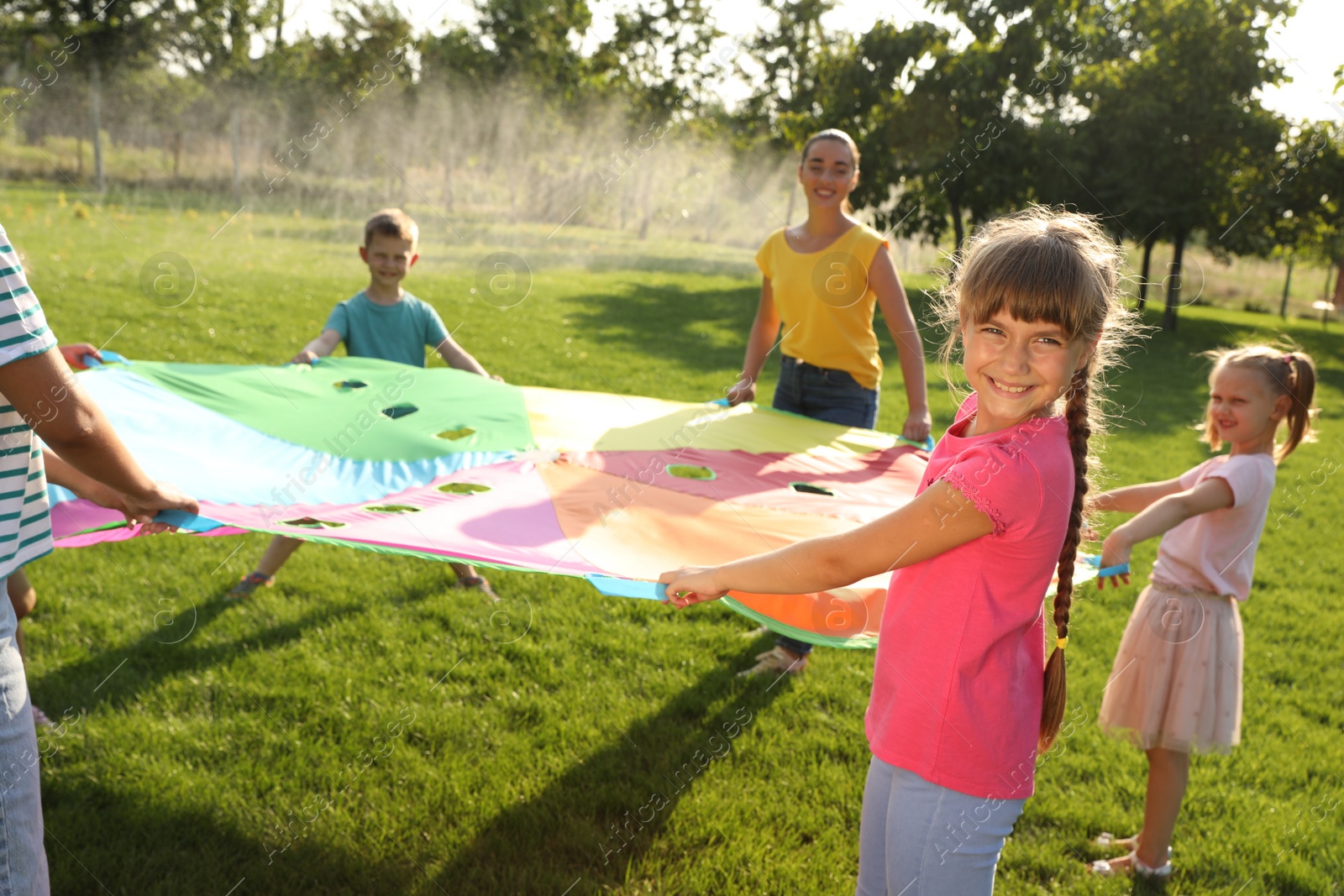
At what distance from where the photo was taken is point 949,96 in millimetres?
16594

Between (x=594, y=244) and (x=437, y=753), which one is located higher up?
(x=594, y=244)

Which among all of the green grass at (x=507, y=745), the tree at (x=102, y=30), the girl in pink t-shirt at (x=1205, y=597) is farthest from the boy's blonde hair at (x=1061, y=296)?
the tree at (x=102, y=30)

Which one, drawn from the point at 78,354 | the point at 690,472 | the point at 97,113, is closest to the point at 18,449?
the point at 690,472

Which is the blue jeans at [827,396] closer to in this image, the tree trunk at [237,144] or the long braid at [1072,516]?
the long braid at [1072,516]

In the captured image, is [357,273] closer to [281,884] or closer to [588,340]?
[588,340]

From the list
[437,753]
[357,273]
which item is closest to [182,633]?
[437,753]

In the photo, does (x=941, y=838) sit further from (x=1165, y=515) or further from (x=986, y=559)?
(x=1165, y=515)

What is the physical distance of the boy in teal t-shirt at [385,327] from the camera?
4293 mm

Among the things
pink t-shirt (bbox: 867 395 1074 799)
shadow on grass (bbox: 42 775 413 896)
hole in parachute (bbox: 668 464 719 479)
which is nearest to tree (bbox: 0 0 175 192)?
hole in parachute (bbox: 668 464 719 479)

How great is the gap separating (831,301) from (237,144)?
21.5 metres

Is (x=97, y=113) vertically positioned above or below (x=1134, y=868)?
above

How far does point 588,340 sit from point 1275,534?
715 cm

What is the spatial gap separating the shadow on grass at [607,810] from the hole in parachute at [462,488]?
3.34 ft

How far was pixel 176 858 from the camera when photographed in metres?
2.69
